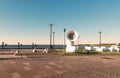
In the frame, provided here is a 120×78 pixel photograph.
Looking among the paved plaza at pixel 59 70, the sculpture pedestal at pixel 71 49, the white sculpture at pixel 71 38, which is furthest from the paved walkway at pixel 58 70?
the white sculpture at pixel 71 38

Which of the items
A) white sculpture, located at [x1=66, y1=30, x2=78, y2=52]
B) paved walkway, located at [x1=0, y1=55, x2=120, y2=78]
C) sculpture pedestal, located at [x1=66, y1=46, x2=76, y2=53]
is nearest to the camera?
paved walkway, located at [x1=0, y1=55, x2=120, y2=78]

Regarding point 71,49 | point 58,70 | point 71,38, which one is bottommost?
point 58,70

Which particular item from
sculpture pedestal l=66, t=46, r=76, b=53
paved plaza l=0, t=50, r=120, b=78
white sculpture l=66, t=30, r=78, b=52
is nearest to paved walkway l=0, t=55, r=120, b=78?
paved plaza l=0, t=50, r=120, b=78

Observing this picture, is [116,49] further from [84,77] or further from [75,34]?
[84,77]

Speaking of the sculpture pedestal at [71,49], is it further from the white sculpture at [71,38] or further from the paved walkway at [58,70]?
the paved walkway at [58,70]

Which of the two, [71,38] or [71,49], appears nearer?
[71,49]

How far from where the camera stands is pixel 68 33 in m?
54.0

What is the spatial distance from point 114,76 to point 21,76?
7.91 meters

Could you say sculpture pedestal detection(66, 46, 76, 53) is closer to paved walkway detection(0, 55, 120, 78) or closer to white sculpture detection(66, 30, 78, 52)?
white sculpture detection(66, 30, 78, 52)

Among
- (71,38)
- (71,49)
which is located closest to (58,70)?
(71,49)

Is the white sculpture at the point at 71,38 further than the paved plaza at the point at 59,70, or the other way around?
the white sculpture at the point at 71,38

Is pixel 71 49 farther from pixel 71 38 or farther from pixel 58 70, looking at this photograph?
pixel 58 70

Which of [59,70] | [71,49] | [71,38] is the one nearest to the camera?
[59,70]

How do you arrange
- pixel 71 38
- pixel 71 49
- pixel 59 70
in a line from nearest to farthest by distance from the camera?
pixel 59 70 → pixel 71 49 → pixel 71 38
